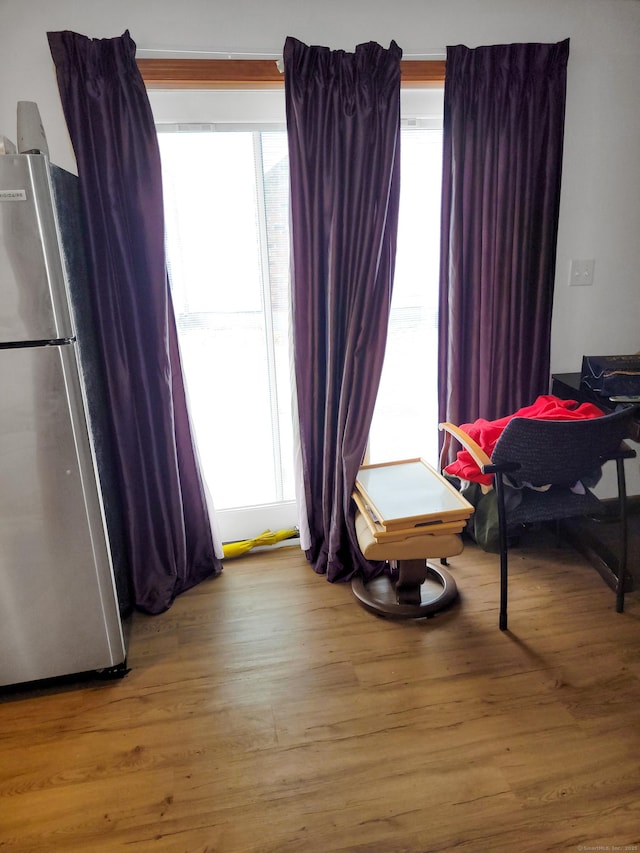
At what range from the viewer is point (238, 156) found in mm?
2273

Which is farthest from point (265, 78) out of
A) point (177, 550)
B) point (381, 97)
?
point (177, 550)

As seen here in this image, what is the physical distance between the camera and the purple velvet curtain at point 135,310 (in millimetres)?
1932

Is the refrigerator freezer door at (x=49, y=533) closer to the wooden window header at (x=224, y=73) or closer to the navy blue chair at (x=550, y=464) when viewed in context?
the wooden window header at (x=224, y=73)

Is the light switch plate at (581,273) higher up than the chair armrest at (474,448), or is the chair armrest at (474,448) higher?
the light switch plate at (581,273)

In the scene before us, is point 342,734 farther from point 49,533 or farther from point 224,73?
point 224,73

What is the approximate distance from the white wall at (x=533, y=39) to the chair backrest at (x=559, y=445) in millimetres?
806

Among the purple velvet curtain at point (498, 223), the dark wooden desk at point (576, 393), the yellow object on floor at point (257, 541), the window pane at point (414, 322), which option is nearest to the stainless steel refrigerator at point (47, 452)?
the yellow object on floor at point (257, 541)

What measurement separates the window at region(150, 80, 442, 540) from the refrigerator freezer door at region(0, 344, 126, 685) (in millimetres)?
766

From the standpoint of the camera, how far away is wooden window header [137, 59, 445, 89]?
→ 80.7 inches

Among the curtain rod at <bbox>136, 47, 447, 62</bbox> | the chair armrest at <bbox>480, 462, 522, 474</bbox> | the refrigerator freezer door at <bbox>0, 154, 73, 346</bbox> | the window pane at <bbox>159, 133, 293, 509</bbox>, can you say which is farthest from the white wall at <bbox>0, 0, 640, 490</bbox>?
the chair armrest at <bbox>480, 462, 522, 474</bbox>

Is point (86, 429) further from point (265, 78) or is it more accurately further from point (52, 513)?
point (265, 78)

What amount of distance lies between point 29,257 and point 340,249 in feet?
3.55

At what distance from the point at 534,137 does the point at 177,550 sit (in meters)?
2.18

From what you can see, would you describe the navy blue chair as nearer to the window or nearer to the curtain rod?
the window
